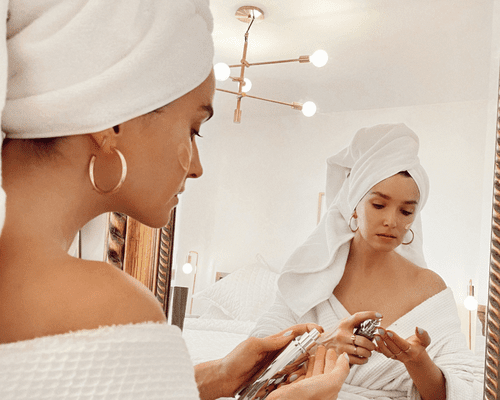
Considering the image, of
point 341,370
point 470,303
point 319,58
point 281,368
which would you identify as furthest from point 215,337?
point 319,58

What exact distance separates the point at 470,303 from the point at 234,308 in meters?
0.36

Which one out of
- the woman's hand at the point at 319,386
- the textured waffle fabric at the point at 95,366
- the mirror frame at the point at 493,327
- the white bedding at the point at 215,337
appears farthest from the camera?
the white bedding at the point at 215,337

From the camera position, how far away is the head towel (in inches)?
13.6

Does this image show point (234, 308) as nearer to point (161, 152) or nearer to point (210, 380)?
point (210, 380)

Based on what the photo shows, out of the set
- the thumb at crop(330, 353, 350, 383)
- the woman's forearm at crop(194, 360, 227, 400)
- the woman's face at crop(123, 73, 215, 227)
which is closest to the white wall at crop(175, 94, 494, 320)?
the woman's forearm at crop(194, 360, 227, 400)

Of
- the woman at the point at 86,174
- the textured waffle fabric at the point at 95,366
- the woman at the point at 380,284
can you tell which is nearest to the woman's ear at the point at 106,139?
the woman at the point at 86,174

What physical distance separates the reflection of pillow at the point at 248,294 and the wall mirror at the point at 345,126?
17 millimetres

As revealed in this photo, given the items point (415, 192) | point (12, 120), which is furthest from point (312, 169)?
point (12, 120)

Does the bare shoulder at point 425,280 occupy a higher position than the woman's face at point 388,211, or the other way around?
the woman's face at point 388,211

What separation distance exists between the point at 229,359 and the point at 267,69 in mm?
490

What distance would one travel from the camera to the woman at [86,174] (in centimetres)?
31

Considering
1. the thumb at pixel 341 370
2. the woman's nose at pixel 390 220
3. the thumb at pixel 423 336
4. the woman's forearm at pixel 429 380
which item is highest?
the woman's nose at pixel 390 220

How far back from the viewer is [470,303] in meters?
0.65

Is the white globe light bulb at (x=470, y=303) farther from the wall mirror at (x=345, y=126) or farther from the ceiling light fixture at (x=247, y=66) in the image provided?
the ceiling light fixture at (x=247, y=66)
